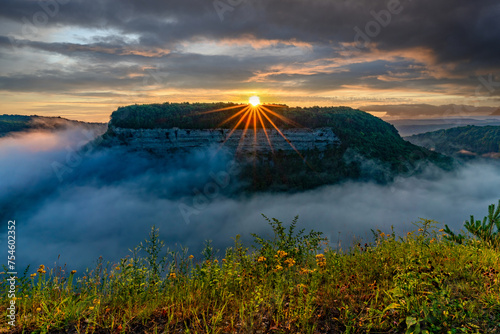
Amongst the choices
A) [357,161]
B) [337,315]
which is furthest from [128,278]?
[357,161]

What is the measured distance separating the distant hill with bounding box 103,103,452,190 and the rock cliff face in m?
0.36

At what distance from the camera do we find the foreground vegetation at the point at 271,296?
12.6ft

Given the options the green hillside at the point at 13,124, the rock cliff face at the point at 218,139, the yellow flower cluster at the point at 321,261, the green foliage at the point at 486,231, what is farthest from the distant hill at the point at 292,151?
the green hillside at the point at 13,124

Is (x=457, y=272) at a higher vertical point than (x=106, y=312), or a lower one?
higher

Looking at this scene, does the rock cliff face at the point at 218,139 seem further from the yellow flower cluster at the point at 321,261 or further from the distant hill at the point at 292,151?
the yellow flower cluster at the point at 321,261

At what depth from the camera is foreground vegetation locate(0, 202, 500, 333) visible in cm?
385

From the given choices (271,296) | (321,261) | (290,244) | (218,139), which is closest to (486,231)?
(321,261)

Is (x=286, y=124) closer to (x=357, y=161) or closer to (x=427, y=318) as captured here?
(x=357, y=161)

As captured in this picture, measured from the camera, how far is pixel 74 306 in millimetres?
4129

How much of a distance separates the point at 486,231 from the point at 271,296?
6552mm

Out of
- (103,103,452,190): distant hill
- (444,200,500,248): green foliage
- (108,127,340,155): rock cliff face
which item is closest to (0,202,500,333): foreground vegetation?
(444,200,500,248): green foliage

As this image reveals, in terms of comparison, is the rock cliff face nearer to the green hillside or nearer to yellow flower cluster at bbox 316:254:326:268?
yellow flower cluster at bbox 316:254:326:268

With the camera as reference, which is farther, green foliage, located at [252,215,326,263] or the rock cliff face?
the rock cliff face

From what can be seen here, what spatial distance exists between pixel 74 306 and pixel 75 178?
154997 millimetres
